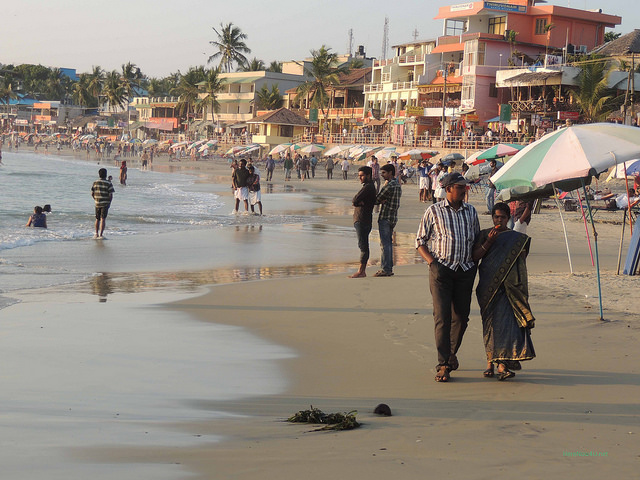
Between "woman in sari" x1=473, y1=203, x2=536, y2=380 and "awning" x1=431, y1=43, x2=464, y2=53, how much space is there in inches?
2280

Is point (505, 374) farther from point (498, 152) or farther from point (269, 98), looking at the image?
point (269, 98)

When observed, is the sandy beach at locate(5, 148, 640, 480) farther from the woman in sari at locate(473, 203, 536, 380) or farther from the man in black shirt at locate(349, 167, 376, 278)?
the man in black shirt at locate(349, 167, 376, 278)

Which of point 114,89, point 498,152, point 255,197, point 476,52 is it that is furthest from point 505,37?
point 114,89

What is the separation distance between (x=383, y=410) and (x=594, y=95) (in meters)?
45.7

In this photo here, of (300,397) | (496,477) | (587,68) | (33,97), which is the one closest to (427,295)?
(300,397)

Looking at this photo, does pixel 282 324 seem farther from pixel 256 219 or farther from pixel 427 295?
pixel 256 219

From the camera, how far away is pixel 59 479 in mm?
3705

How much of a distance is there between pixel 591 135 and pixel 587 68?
43.4 metres

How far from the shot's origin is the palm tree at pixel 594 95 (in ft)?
153

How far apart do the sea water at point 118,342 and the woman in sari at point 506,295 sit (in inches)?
62.7

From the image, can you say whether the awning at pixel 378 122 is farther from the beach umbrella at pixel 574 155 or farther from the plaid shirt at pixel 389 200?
the beach umbrella at pixel 574 155

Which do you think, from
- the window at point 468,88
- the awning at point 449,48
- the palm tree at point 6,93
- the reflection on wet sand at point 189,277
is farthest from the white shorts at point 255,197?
the palm tree at point 6,93

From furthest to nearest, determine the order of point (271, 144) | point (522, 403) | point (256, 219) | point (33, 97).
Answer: point (33, 97), point (271, 144), point (256, 219), point (522, 403)

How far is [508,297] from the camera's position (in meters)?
5.61
